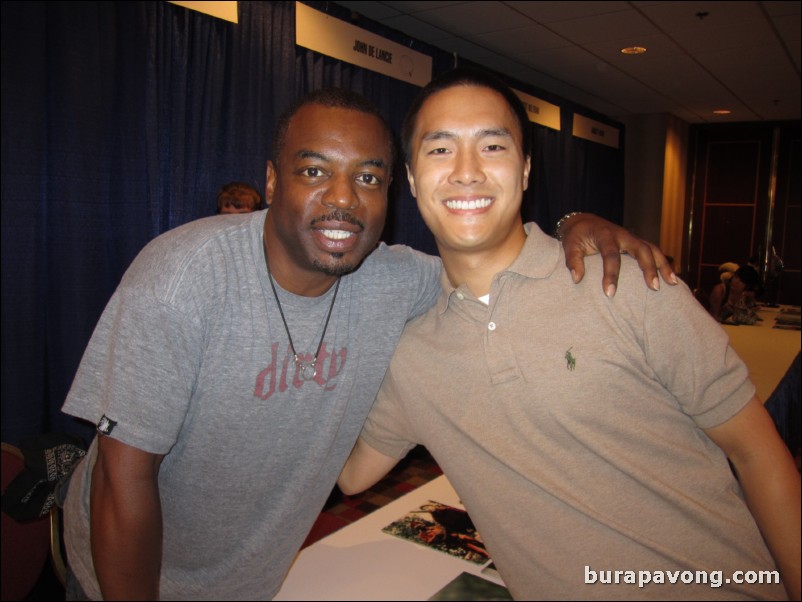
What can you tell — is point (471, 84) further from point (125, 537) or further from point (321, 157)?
point (125, 537)

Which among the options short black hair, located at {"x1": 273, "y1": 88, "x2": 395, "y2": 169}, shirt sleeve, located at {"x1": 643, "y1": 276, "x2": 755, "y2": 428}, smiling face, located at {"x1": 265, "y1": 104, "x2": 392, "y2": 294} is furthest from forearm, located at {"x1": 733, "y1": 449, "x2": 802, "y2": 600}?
short black hair, located at {"x1": 273, "y1": 88, "x2": 395, "y2": 169}

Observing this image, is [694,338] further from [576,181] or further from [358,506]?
[576,181]

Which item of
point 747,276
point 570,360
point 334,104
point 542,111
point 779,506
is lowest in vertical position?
point 779,506

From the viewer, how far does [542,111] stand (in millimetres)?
6785

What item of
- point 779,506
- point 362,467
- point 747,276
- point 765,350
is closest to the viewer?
point 779,506

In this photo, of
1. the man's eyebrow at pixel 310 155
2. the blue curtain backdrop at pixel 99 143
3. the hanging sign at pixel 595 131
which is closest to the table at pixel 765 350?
the blue curtain backdrop at pixel 99 143

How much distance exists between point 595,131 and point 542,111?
1.62 meters

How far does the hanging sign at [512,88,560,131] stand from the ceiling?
23 cm

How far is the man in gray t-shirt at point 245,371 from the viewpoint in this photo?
109 cm

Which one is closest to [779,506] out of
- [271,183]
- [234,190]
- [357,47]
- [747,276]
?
[271,183]

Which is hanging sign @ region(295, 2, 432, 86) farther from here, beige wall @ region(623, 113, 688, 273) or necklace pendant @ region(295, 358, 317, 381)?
beige wall @ region(623, 113, 688, 273)

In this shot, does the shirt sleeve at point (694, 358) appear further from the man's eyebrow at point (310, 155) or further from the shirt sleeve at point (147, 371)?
the shirt sleeve at point (147, 371)

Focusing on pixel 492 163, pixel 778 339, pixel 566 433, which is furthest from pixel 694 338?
pixel 778 339

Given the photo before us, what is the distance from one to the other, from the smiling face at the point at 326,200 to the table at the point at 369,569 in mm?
604
